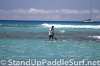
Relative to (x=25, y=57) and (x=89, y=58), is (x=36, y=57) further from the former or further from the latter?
(x=89, y=58)

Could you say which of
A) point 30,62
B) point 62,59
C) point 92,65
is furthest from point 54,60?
point 92,65

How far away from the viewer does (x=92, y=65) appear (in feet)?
36.8

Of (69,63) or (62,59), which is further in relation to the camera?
(62,59)

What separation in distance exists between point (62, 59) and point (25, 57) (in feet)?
6.98

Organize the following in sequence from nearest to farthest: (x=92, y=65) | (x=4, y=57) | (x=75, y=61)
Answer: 1. (x=92, y=65)
2. (x=75, y=61)
3. (x=4, y=57)

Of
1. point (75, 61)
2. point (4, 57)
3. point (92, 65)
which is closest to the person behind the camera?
point (92, 65)

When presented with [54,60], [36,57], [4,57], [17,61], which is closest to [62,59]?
[54,60]

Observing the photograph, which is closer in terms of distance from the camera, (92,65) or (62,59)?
(92,65)

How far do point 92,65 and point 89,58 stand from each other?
1740mm

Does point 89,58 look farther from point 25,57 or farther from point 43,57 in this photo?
point 25,57

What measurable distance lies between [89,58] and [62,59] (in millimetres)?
1615

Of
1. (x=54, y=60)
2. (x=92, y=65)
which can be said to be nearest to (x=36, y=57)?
(x=54, y=60)

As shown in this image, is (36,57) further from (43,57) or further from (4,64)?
(4,64)

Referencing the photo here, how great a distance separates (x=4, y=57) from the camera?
12.8 metres
